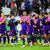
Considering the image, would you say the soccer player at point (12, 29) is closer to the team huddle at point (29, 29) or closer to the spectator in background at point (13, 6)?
the team huddle at point (29, 29)

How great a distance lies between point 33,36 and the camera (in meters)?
17.8

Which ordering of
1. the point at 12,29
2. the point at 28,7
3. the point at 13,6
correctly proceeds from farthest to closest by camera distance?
the point at 28,7 → the point at 13,6 → the point at 12,29

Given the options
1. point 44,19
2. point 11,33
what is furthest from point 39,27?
point 11,33

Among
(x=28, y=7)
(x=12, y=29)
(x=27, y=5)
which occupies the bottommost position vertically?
(x=12, y=29)

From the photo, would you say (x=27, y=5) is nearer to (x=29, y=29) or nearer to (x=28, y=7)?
(x=28, y=7)

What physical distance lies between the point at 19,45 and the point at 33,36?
91cm

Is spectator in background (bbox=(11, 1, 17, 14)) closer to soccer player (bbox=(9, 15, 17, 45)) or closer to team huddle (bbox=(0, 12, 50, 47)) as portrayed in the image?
team huddle (bbox=(0, 12, 50, 47))

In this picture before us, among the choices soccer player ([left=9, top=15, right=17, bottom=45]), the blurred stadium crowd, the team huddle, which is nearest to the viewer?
the team huddle

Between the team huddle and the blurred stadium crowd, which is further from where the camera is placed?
the blurred stadium crowd

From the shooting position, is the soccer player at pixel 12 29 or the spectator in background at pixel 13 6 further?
the spectator in background at pixel 13 6

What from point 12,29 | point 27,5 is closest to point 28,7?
point 27,5

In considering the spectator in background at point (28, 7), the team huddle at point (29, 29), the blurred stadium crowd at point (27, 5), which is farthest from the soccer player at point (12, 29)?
the spectator in background at point (28, 7)

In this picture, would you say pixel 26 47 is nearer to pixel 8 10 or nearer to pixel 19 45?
pixel 19 45

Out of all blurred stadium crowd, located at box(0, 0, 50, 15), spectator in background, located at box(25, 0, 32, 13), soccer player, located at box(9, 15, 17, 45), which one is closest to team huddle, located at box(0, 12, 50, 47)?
soccer player, located at box(9, 15, 17, 45)
